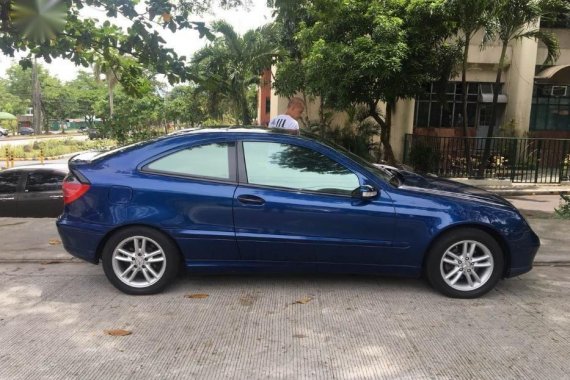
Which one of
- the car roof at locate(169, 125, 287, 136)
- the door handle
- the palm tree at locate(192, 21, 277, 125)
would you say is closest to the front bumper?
the door handle

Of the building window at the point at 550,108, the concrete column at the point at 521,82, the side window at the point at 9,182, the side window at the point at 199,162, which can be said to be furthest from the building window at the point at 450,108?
the side window at the point at 199,162

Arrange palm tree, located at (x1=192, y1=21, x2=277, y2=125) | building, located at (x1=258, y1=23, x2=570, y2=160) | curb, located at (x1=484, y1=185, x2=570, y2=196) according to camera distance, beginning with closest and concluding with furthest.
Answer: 1. curb, located at (x1=484, y1=185, x2=570, y2=196)
2. palm tree, located at (x1=192, y1=21, x2=277, y2=125)
3. building, located at (x1=258, y1=23, x2=570, y2=160)

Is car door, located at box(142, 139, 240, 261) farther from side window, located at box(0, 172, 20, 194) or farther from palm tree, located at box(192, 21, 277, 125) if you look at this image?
palm tree, located at box(192, 21, 277, 125)

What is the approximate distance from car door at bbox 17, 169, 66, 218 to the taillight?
5900 millimetres

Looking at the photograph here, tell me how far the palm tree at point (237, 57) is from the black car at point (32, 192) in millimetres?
7884

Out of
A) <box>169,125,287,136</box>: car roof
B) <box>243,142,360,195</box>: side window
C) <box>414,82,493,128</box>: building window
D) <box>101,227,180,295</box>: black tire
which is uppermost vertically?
<box>414,82,493,128</box>: building window

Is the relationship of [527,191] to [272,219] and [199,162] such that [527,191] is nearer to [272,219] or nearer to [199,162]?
[272,219]

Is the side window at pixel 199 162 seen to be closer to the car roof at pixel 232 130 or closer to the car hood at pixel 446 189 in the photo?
the car roof at pixel 232 130

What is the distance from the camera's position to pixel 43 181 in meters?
10.4

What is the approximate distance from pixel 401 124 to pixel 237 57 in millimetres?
6053

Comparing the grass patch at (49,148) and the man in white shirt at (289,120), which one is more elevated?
the man in white shirt at (289,120)

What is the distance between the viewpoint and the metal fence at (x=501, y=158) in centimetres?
1566

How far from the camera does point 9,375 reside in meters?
3.29

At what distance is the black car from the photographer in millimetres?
10250
